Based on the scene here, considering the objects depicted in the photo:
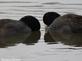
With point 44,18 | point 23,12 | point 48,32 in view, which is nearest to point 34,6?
point 23,12

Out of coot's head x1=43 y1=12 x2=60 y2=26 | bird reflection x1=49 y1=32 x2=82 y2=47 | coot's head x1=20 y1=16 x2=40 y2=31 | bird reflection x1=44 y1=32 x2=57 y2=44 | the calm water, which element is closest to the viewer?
the calm water

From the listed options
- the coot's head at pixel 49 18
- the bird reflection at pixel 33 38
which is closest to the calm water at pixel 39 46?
the bird reflection at pixel 33 38

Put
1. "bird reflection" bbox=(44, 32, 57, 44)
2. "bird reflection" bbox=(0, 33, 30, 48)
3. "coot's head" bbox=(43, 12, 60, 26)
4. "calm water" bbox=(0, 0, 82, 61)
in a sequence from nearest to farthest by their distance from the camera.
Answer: "calm water" bbox=(0, 0, 82, 61)
"bird reflection" bbox=(0, 33, 30, 48)
"bird reflection" bbox=(44, 32, 57, 44)
"coot's head" bbox=(43, 12, 60, 26)

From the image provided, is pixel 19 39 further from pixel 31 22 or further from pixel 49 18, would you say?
pixel 49 18

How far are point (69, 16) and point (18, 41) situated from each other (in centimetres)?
164

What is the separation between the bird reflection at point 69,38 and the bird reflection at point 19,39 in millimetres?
382

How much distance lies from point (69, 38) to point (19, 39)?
1000 mm

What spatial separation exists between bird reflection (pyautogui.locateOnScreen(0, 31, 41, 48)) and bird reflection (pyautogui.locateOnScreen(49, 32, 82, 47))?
0.38 metres

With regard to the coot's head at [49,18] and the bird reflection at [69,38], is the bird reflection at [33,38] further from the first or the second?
the coot's head at [49,18]

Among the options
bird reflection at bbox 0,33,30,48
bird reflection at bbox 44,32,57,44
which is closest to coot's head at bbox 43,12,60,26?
bird reflection at bbox 44,32,57,44

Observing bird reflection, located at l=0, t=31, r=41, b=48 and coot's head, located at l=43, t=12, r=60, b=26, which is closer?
bird reflection, located at l=0, t=31, r=41, b=48

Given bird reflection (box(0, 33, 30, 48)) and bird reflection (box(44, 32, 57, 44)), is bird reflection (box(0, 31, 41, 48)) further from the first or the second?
bird reflection (box(44, 32, 57, 44))

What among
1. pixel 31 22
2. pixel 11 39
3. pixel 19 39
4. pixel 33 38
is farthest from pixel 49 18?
pixel 11 39

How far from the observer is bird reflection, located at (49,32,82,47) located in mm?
8703
